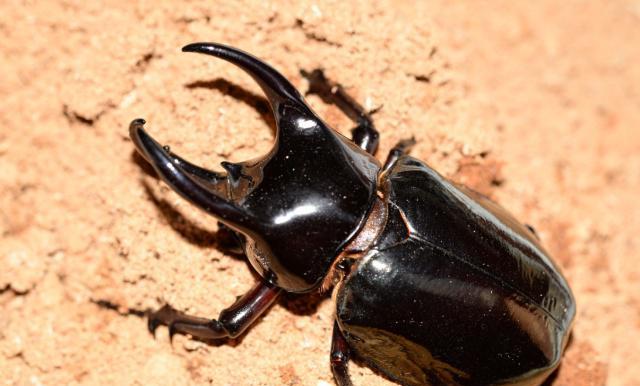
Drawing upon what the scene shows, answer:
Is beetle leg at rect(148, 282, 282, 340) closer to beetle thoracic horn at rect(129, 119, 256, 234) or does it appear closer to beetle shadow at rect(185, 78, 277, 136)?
beetle thoracic horn at rect(129, 119, 256, 234)

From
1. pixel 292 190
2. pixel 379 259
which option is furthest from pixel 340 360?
pixel 292 190

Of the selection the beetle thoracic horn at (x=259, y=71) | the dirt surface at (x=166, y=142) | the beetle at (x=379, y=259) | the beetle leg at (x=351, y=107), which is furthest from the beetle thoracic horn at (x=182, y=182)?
the beetle leg at (x=351, y=107)

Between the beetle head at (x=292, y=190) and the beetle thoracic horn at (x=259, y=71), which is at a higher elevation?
the beetle thoracic horn at (x=259, y=71)

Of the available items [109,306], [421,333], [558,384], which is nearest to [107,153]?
[109,306]

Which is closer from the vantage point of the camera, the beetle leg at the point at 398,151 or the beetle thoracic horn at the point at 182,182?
the beetle thoracic horn at the point at 182,182

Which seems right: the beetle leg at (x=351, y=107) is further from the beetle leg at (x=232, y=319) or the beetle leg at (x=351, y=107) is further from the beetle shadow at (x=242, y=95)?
the beetle leg at (x=232, y=319)
